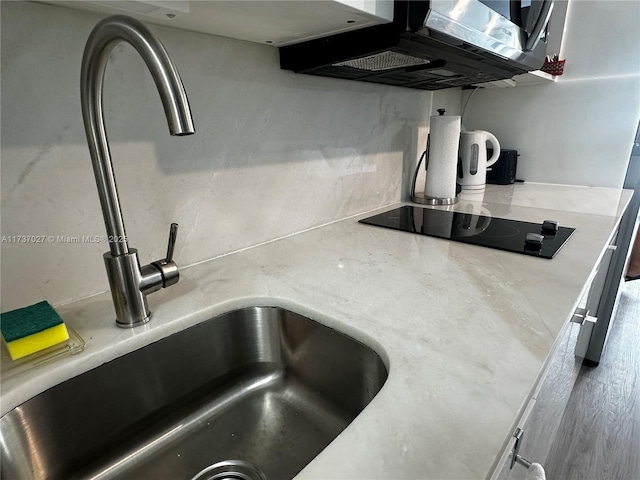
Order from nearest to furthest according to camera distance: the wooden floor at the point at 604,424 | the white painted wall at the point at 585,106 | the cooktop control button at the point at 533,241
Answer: the cooktop control button at the point at 533,241, the wooden floor at the point at 604,424, the white painted wall at the point at 585,106

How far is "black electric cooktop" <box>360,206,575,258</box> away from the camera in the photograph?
2.96 feet

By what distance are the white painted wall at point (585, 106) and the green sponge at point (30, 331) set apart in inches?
76.6

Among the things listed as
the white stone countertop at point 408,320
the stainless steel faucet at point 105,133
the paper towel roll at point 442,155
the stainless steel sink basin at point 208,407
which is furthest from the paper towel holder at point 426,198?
the stainless steel faucet at point 105,133

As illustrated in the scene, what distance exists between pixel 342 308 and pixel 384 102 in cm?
87

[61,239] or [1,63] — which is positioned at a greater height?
[1,63]

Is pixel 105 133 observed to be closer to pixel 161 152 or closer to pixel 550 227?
pixel 161 152

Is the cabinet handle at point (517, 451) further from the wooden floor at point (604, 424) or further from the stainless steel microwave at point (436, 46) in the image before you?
the wooden floor at point (604, 424)

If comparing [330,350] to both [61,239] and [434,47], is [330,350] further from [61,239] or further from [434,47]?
[434,47]

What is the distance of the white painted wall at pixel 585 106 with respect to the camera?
1.50 m

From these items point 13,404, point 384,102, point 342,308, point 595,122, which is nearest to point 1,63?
point 13,404

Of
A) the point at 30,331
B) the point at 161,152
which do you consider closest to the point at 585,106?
the point at 161,152

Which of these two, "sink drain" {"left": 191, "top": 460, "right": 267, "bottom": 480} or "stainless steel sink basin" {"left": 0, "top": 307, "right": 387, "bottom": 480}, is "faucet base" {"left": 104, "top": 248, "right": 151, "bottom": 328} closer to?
"stainless steel sink basin" {"left": 0, "top": 307, "right": 387, "bottom": 480}

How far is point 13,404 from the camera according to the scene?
0.46 m

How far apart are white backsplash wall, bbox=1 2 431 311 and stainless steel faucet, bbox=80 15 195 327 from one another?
14cm
